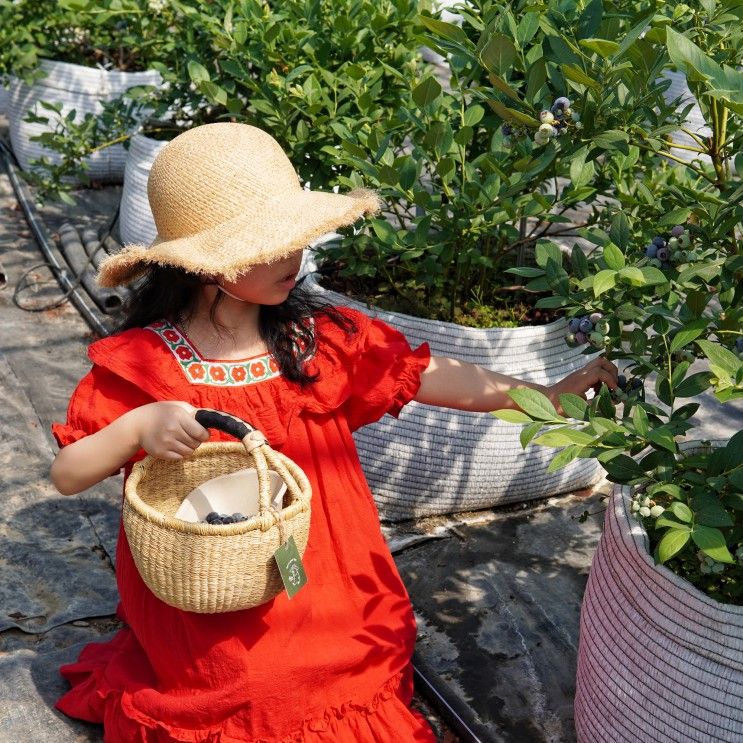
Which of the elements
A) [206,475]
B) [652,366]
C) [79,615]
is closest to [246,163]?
[206,475]

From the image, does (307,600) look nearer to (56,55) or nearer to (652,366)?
(652,366)

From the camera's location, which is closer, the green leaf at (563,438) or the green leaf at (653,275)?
the green leaf at (563,438)

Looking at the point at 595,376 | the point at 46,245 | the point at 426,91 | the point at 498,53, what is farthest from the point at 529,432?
the point at 46,245

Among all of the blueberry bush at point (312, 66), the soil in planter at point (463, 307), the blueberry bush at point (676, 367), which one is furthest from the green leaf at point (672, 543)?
the blueberry bush at point (312, 66)

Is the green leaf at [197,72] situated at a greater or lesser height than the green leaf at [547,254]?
lesser

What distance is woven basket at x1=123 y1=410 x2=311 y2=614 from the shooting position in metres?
1.83

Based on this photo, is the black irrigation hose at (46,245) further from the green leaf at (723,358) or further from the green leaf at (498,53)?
the green leaf at (723,358)

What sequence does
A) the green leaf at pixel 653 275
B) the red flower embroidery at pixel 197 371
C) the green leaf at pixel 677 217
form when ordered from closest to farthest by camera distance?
the green leaf at pixel 653 275 < the green leaf at pixel 677 217 < the red flower embroidery at pixel 197 371

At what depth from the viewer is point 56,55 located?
219 inches

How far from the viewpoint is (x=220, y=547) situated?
1.82 meters

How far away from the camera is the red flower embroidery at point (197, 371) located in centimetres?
217

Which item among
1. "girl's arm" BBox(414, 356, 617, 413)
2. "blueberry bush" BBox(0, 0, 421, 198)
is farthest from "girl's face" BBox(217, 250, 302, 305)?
"blueberry bush" BBox(0, 0, 421, 198)

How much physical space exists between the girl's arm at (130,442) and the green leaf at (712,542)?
2.81 feet

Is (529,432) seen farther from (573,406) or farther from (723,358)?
(723,358)
